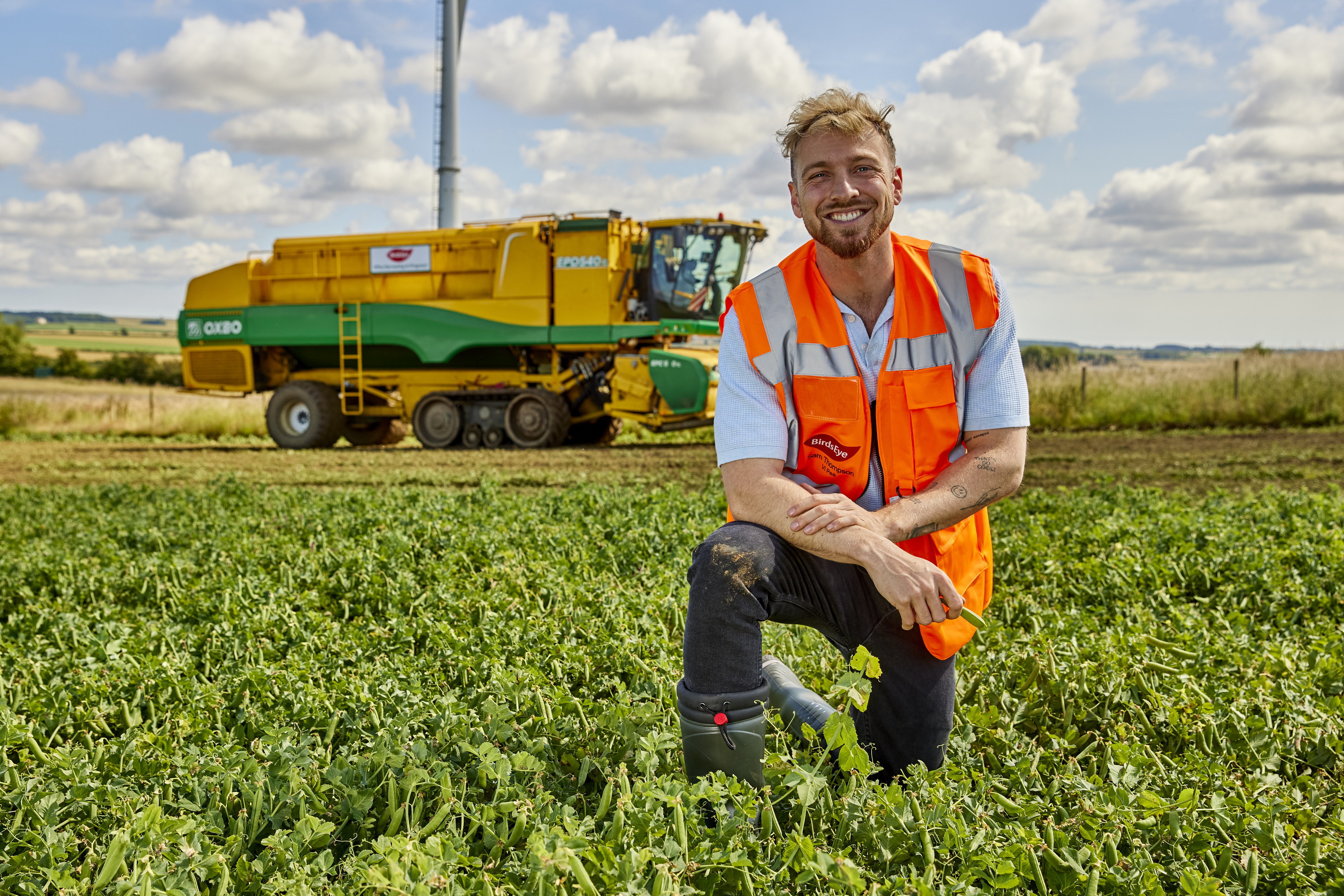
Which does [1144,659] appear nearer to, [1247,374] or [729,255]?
[729,255]

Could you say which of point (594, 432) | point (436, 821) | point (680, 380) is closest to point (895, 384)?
point (436, 821)

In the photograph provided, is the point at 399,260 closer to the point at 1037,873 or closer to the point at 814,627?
the point at 814,627

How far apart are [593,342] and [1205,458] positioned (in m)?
8.57

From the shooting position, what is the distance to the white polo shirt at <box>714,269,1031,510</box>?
283cm

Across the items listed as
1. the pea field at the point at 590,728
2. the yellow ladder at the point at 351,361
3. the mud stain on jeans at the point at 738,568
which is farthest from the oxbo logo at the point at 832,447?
the yellow ladder at the point at 351,361

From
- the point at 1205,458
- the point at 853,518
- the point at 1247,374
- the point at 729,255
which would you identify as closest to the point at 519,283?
the point at 729,255

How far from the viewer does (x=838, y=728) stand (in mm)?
2373

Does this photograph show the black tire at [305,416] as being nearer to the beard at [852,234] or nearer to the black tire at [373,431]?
the black tire at [373,431]

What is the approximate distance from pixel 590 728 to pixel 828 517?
1.01m

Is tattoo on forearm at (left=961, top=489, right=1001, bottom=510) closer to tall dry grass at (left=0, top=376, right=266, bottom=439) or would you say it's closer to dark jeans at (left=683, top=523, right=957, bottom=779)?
dark jeans at (left=683, top=523, right=957, bottom=779)

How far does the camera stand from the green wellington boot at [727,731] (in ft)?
8.38

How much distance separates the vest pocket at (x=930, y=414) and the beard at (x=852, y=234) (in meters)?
0.37

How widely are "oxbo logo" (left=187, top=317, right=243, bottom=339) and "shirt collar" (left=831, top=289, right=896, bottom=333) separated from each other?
56.9ft

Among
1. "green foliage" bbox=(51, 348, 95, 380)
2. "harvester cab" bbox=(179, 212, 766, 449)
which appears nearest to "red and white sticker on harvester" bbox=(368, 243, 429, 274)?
"harvester cab" bbox=(179, 212, 766, 449)
